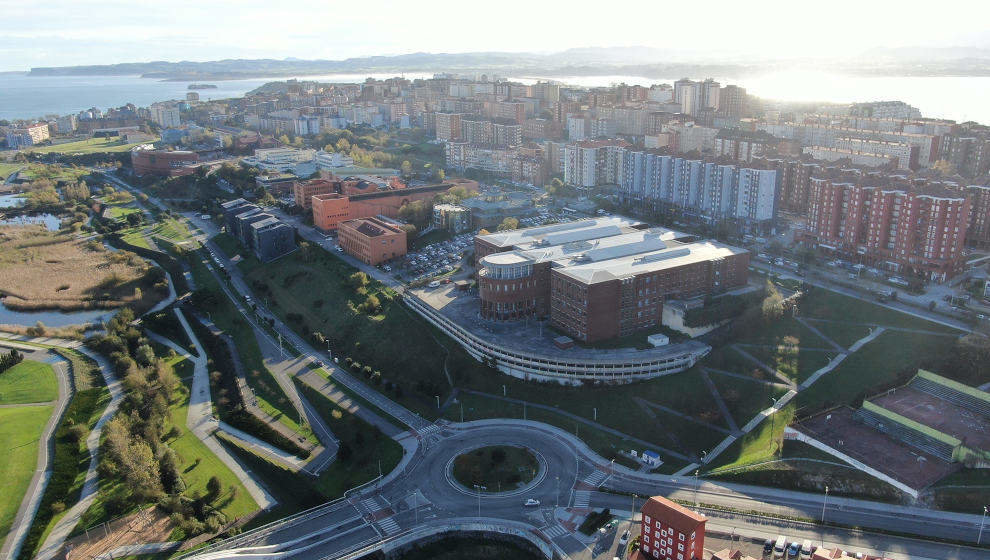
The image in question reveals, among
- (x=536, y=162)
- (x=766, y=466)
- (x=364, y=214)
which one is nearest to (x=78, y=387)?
(x=364, y=214)

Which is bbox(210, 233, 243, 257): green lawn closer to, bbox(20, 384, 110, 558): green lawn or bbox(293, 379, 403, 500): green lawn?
bbox(20, 384, 110, 558): green lawn

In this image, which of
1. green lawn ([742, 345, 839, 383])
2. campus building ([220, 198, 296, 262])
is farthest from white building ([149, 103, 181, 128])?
green lawn ([742, 345, 839, 383])

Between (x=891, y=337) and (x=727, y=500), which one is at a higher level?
(x=891, y=337)

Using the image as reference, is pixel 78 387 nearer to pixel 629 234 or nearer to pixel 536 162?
pixel 629 234

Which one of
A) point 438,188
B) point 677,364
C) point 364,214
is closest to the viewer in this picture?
point 677,364

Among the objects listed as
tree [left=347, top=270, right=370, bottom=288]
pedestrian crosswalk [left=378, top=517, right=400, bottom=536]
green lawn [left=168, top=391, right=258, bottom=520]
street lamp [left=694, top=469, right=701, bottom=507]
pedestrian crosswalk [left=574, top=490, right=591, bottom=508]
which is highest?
tree [left=347, top=270, right=370, bottom=288]
